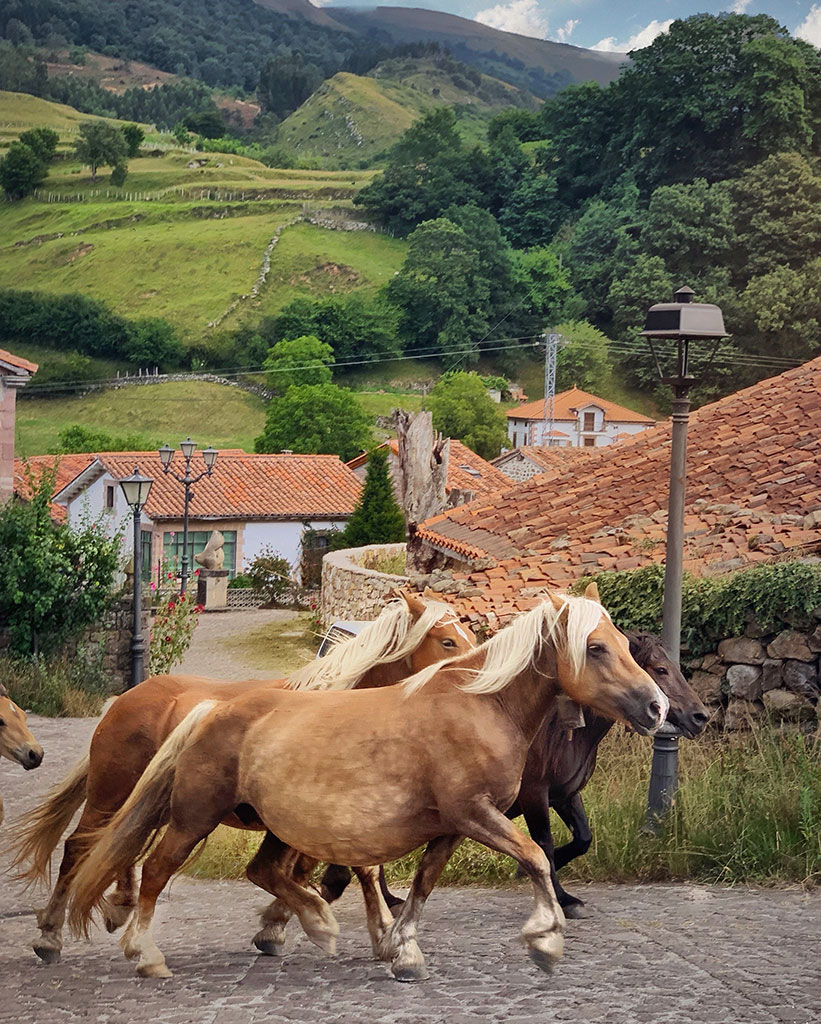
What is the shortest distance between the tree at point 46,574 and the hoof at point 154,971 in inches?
570

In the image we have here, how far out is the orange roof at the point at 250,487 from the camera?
141 ft

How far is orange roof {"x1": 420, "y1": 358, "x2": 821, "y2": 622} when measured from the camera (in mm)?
12234

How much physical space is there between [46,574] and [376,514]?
16.1 metres

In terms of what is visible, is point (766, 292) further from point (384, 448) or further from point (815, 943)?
point (815, 943)

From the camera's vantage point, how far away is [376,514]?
35000mm

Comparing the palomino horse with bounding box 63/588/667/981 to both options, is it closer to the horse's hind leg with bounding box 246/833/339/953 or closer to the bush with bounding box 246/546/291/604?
the horse's hind leg with bounding box 246/833/339/953

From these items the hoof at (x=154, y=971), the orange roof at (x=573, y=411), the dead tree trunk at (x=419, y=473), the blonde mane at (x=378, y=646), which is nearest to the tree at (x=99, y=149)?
the orange roof at (x=573, y=411)

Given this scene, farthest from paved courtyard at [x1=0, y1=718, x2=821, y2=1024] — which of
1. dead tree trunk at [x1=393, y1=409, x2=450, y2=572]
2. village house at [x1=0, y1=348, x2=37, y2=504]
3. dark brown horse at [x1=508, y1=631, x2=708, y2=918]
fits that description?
village house at [x1=0, y1=348, x2=37, y2=504]

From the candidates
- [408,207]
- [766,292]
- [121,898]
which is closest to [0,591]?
[121,898]

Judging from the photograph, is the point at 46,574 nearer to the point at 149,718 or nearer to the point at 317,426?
the point at 149,718

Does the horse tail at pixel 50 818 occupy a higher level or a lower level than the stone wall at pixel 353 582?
higher

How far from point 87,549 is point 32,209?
12048cm

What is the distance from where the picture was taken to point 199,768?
211 inches

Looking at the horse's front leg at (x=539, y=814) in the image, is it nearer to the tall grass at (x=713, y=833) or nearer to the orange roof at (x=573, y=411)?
the tall grass at (x=713, y=833)
